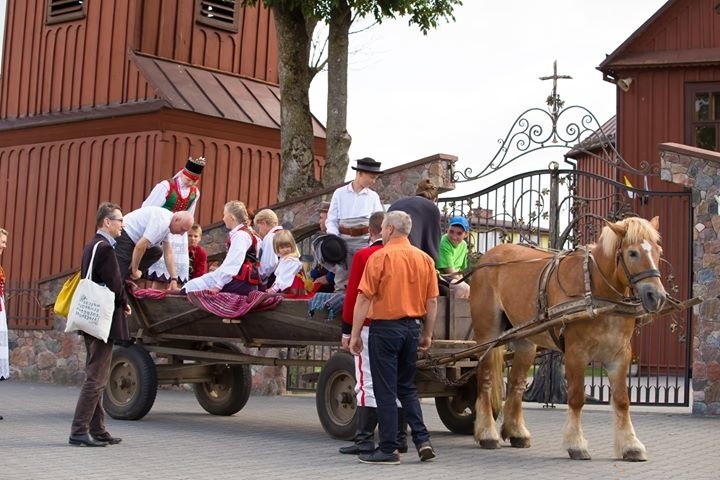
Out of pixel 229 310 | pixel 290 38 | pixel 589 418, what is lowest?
pixel 589 418

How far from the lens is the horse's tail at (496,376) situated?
9.86m

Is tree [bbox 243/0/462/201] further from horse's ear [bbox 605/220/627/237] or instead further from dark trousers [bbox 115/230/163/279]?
horse's ear [bbox 605/220/627/237]

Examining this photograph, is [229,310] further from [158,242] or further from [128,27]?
[128,27]

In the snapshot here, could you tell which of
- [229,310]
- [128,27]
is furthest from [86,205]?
[229,310]

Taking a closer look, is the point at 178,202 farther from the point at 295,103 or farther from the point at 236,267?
the point at 295,103

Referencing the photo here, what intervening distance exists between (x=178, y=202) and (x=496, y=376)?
14.5 ft

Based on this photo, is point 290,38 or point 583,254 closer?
point 583,254

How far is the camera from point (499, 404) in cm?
995

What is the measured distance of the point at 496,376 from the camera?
991cm

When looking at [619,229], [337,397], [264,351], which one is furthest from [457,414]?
[264,351]

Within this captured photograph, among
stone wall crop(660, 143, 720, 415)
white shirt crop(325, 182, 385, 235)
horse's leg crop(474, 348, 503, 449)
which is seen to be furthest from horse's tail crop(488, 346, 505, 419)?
stone wall crop(660, 143, 720, 415)

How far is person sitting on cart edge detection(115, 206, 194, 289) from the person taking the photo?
36.9 ft

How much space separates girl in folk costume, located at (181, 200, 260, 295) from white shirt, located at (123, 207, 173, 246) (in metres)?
0.63

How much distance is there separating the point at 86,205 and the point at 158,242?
895 centimetres
